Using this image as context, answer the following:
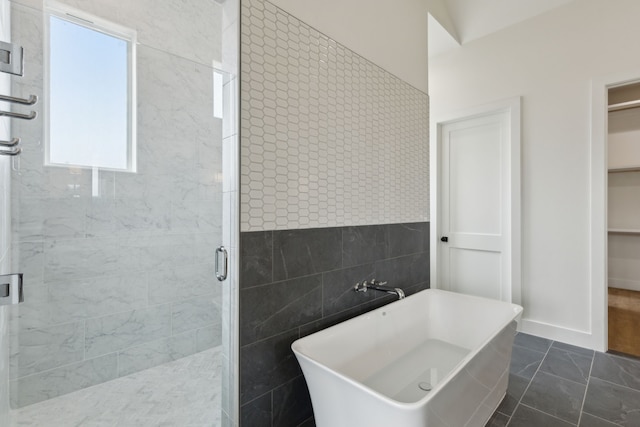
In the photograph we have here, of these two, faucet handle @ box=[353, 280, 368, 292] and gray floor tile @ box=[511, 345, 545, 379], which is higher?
faucet handle @ box=[353, 280, 368, 292]

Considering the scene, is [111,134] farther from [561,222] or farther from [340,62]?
[561,222]

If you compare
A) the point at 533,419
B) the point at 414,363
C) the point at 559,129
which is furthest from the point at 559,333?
the point at 559,129

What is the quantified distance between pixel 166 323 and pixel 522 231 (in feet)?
10.8

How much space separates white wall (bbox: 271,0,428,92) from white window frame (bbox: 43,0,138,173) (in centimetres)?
135

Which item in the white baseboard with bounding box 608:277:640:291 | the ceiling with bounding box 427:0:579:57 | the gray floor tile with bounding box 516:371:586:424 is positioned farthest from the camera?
the white baseboard with bounding box 608:277:640:291

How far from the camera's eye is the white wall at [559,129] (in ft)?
7.74

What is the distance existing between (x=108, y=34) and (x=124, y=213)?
1.26 meters

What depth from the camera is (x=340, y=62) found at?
1.72m

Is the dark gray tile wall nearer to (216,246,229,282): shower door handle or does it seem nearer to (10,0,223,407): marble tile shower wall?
(216,246,229,282): shower door handle

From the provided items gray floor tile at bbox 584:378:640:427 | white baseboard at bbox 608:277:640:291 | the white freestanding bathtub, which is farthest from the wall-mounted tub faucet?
white baseboard at bbox 608:277:640:291

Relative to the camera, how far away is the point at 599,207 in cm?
233

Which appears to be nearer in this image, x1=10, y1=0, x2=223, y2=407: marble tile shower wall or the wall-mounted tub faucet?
x1=10, y1=0, x2=223, y2=407: marble tile shower wall

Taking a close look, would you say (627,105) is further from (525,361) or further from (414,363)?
(414,363)

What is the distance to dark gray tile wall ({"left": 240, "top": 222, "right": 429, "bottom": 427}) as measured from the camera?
4.18 ft
